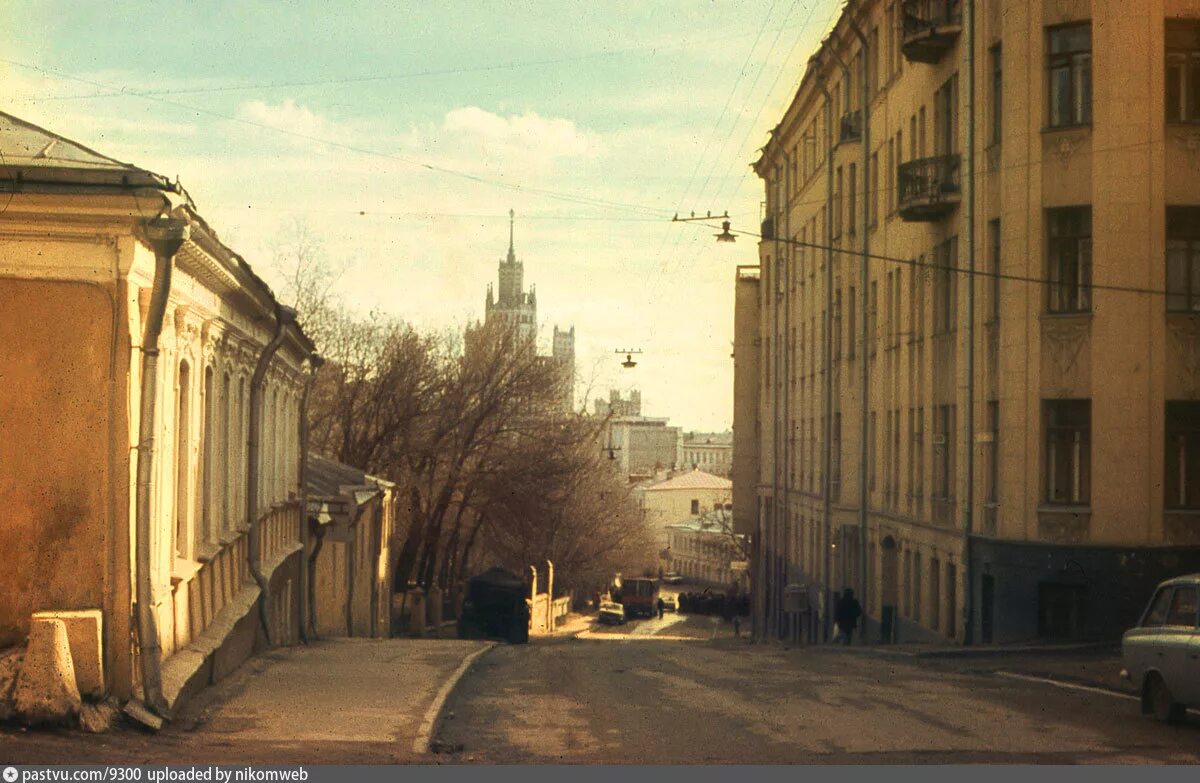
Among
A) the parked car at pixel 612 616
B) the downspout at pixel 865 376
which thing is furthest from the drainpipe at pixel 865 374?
the parked car at pixel 612 616

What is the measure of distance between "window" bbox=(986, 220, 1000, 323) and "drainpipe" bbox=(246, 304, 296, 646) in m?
12.1

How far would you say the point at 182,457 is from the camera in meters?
15.6

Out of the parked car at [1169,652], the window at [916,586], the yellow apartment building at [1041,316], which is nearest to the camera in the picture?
the parked car at [1169,652]

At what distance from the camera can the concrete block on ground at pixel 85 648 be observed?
12.4m

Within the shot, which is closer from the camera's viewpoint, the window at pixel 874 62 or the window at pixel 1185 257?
the window at pixel 1185 257

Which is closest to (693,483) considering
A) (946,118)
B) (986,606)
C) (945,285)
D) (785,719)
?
(945,285)

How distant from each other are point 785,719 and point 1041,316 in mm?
12184

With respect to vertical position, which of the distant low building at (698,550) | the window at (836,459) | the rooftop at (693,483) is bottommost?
the distant low building at (698,550)

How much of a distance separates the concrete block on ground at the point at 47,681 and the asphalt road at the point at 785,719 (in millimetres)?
2970

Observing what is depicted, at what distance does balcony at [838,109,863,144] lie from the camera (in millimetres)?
39844

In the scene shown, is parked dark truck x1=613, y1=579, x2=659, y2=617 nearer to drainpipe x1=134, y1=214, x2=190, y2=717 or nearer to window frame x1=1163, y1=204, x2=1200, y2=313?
window frame x1=1163, y1=204, x2=1200, y2=313

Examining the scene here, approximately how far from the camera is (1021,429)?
84.3 feet

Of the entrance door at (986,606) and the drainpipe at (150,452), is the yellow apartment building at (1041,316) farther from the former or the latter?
the drainpipe at (150,452)

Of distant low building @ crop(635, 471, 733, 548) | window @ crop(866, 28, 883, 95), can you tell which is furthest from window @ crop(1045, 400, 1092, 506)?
distant low building @ crop(635, 471, 733, 548)
